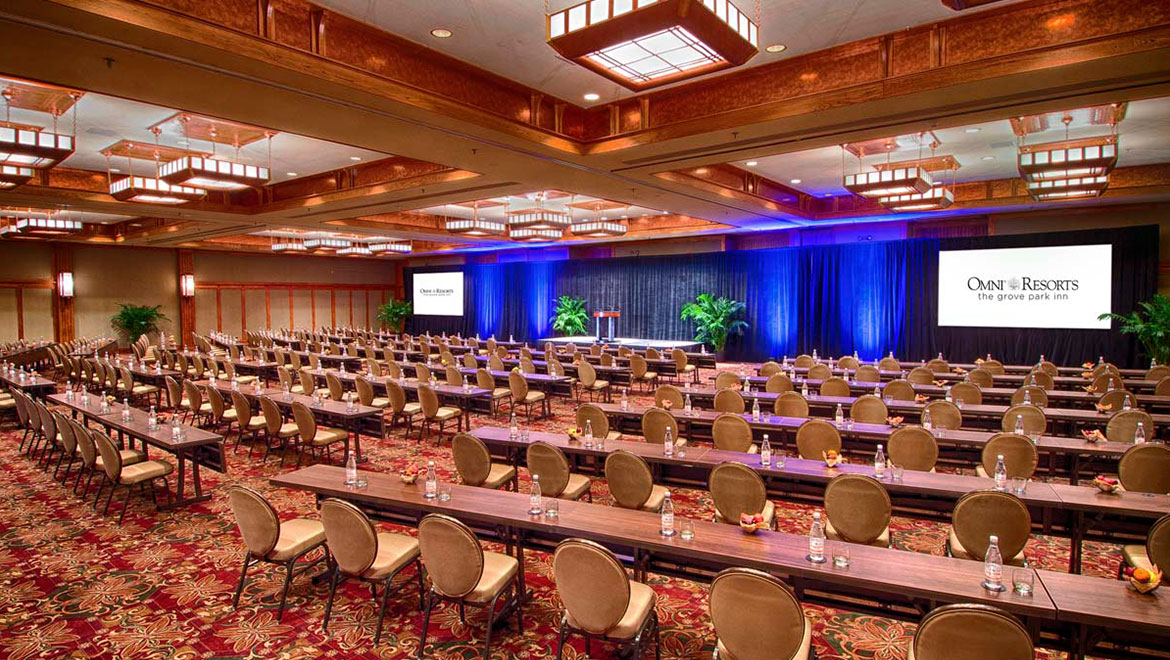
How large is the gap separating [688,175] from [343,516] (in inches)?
303

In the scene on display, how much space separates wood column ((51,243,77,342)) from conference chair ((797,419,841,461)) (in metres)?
22.7

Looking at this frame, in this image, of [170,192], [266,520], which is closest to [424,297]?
[170,192]

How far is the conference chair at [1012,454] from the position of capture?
5301mm

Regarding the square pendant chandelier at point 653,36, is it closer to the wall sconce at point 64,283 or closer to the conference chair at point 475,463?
the conference chair at point 475,463

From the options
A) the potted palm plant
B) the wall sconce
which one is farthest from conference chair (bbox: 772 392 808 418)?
the wall sconce

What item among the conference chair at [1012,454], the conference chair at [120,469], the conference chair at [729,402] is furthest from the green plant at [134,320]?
the conference chair at [1012,454]

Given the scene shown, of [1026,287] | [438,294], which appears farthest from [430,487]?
[438,294]

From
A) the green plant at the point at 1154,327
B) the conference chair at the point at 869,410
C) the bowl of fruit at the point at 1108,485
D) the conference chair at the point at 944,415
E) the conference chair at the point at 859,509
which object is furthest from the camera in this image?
the green plant at the point at 1154,327

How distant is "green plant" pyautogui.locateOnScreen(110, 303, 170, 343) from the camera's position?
19688 millimetres

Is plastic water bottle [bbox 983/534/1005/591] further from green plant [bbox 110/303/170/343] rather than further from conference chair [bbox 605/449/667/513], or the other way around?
green plant [bbox 110/303/170/343]

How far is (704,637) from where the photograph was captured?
3.83m

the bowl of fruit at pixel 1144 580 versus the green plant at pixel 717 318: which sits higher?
the green plant at pixel 717 318

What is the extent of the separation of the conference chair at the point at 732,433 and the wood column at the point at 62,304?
21.9 meters

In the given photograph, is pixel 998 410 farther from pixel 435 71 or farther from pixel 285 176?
pixel 285 176
